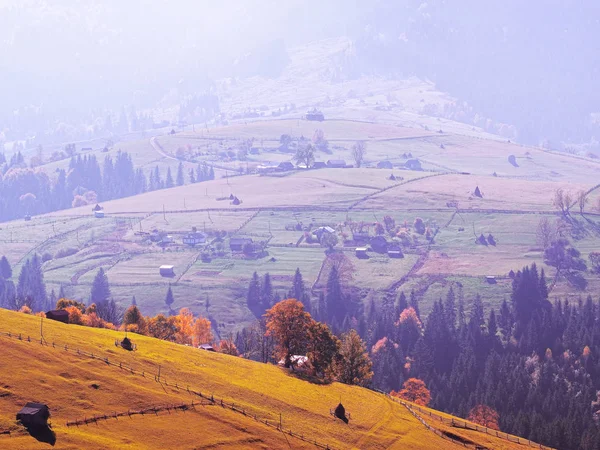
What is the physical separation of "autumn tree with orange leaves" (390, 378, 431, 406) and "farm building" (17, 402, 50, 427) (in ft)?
267

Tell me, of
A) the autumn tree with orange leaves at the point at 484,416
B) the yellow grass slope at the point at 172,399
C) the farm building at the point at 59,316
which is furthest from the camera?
the autumn tree with orange leaves at the point at 484,416

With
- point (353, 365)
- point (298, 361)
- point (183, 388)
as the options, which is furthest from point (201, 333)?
point (183, 388)

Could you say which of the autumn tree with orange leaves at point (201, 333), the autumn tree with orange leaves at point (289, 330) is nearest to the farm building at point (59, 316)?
the autumn tree with orange leaves at point (289, 330)

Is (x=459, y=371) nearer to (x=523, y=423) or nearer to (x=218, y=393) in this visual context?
(x=523, y=423)

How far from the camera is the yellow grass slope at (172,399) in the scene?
86125 mm

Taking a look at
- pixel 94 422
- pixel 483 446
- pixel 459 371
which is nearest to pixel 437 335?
pixel 459 371

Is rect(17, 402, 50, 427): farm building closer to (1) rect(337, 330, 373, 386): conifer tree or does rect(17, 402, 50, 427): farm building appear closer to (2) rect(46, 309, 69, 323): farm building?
(2) rect(46, 309, 69, 323): farm building

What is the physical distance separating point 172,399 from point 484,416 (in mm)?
67878

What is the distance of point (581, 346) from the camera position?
189000mm

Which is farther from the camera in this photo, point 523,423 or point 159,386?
point 523,423

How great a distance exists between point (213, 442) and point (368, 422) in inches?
819

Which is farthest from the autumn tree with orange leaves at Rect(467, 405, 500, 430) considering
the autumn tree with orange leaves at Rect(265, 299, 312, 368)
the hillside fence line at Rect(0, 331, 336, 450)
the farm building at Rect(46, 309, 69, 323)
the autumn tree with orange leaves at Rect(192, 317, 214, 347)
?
the farm building at Rect(46, 309, 69, 323)

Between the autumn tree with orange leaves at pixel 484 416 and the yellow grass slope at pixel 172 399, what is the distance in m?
33.0

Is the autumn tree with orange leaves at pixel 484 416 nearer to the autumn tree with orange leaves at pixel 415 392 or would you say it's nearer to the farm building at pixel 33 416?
the autumn tree with orange leaves at pixel 415 392
